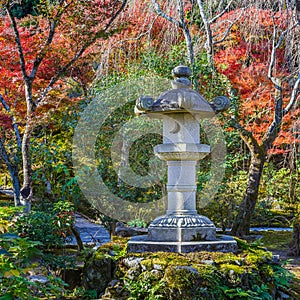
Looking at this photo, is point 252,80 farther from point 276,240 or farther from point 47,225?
point 47,225

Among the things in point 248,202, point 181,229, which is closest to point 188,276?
point 181,229

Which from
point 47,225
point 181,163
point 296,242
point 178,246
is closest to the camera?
point 178,246

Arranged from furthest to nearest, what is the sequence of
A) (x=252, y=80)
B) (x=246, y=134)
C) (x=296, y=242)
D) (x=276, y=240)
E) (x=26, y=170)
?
1. (x=252, y=80)
2. (x=276, y=240)
3. (x=246, y=134)
4. (x=296, y=242)
5. (x=26, y=170)

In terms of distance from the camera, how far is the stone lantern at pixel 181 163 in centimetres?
498

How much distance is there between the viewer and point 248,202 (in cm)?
888

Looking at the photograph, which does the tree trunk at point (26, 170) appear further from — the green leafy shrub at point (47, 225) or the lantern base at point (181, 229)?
the lantern base at point (181, 229)

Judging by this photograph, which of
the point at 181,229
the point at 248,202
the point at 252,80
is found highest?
the point at 252,80

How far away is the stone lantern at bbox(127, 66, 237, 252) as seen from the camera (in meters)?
4.98

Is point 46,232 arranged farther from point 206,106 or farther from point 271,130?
point 271,130

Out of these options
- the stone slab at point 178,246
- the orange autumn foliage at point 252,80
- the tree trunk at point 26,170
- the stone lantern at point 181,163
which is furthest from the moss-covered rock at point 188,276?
the orange autumn foliage at point 252,80

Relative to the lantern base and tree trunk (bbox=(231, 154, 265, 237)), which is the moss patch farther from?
the lantern base

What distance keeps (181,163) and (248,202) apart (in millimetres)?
4042

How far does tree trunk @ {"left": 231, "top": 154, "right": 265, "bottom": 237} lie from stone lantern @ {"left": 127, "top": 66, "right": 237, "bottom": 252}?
3.52m

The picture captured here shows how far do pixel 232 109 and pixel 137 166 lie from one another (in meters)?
2.09
